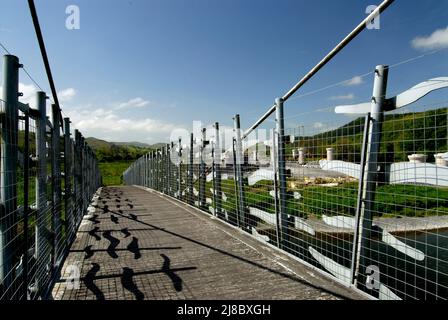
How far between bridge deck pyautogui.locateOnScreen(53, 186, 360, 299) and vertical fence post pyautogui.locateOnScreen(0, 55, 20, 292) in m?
0.97

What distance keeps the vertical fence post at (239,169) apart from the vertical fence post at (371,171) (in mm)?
2880

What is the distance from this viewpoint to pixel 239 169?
604cm

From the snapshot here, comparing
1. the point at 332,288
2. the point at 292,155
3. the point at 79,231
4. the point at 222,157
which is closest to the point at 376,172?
the point at 332,288

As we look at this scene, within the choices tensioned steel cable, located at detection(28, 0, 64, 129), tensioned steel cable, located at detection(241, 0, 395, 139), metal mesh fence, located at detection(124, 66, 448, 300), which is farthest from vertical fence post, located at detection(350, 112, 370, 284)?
tensioned steel cable, located at detection(28, 0, 64, 129)

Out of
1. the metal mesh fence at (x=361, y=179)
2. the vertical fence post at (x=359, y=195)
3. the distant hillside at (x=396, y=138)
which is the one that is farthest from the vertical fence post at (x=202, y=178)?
the vertical fence post at (x=359, y=195)

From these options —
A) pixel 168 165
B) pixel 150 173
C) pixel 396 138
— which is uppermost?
pixel 396 138

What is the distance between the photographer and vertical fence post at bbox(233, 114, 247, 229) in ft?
19.4

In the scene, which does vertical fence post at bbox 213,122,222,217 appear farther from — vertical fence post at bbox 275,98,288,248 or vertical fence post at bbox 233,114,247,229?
vertical fence post at bbox 275,98,288,248

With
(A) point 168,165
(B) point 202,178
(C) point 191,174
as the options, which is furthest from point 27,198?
(A) point 168,165

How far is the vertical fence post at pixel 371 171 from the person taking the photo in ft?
9.80

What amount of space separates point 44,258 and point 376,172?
2927mm

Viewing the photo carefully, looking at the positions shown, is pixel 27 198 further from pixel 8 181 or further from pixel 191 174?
pixel 191 174

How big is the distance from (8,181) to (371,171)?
2.67m

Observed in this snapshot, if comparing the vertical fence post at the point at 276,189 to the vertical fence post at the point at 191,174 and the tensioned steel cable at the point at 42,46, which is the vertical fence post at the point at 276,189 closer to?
the tensioned steel cable at the point at 42,46
